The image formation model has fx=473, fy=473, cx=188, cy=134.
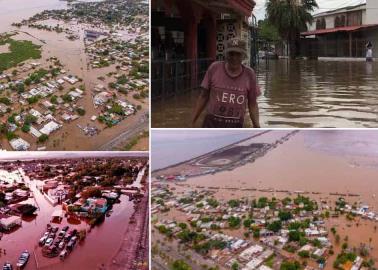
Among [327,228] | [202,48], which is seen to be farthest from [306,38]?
[327,228]

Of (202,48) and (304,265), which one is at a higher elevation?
(202,48)

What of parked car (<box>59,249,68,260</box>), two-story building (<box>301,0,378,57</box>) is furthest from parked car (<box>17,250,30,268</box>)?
two-story building (<box>301,0,378,57</box>)

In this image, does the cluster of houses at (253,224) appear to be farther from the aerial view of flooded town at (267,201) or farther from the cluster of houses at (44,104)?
the cluster of houses at (44,104)

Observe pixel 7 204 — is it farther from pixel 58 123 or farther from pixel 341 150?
pixel 341 150

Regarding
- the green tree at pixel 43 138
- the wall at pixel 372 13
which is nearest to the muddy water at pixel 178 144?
the green tree at pixel 43 138

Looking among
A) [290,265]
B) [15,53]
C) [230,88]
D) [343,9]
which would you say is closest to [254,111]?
[230,88]

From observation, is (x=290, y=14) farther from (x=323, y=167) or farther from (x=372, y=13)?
(x=323, y=167)

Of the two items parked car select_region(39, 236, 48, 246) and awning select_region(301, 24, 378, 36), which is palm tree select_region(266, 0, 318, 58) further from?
parked car select_region(39, 236, 48, 246)
